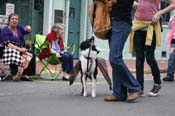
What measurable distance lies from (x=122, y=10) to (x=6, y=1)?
30.3ft

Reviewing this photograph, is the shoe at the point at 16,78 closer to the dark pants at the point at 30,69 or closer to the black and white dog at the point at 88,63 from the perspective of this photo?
the dark pants at the point at 30,69

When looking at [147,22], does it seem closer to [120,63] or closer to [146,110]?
[120,63]

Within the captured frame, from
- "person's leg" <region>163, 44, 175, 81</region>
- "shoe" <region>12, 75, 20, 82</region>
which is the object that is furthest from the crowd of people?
"person's leg" <region>163, 44, 175, 81</region>

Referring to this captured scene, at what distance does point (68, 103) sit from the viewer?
8.20 metres

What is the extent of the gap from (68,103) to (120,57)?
1.01m

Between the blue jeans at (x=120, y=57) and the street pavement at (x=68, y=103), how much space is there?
0.28 meters

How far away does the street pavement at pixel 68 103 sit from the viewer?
24.2 feet

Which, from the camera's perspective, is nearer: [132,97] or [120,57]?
[120,57]

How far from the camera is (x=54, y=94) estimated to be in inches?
369

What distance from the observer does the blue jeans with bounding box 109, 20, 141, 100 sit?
321 inches

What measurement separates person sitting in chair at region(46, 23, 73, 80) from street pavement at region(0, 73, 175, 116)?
5.71 feet

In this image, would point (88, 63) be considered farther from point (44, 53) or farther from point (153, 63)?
point (44, 53)

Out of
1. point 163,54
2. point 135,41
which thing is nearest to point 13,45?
point 135,41

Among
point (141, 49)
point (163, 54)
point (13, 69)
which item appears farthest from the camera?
point (163, 54)
